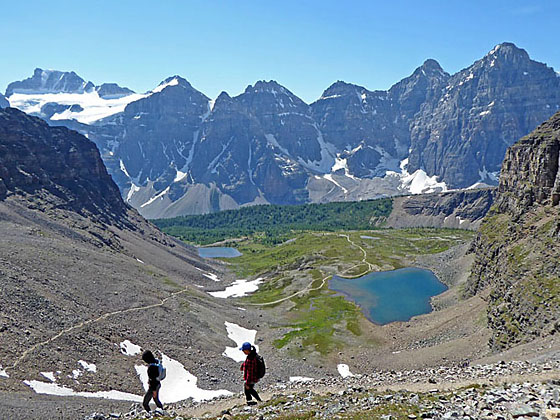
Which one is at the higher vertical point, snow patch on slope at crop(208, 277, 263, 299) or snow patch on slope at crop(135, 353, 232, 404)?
snow patch on slope at crop(135, 353, 232, 404)

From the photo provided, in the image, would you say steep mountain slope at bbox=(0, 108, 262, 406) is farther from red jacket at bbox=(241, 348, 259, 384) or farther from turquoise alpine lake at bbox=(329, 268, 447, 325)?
turquoise alpine lake at bbox=(329, 268, 447, 325)

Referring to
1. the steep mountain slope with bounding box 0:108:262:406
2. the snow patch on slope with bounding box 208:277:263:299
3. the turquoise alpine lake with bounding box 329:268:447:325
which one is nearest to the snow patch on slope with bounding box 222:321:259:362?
the steep mountain slope with bounding box 0:108:262:406

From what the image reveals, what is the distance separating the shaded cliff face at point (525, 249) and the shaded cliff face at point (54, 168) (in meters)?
126

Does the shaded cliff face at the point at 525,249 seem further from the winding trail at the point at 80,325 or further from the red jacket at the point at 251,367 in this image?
the winding trail at the point at 80,325

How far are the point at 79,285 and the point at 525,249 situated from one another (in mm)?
83286

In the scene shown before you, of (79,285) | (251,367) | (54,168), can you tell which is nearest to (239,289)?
(79,285)

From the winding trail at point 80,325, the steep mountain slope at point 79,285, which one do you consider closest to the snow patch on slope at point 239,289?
the steep mountain slope at point 79,285

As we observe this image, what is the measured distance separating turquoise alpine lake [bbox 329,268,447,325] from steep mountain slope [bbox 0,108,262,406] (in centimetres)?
3640

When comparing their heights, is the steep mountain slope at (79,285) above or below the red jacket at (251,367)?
below

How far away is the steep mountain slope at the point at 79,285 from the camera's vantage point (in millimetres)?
56406

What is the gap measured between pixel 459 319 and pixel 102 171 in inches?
6399

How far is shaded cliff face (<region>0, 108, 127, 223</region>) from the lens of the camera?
459 ft

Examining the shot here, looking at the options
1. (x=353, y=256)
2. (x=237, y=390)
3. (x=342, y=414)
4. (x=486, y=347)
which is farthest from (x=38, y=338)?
(x=353, y=256)

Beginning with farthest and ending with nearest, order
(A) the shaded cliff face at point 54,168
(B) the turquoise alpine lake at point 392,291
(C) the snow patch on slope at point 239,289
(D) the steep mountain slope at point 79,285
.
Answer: (C) the snow patch on slope at point 239,289, (A) the shaded cliff face at point 54,168, (B) the turquoise alpine lake at point 392,291, (D) the steep mountain slope at point 79,285
